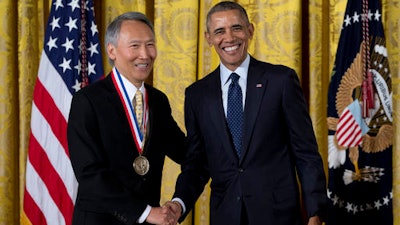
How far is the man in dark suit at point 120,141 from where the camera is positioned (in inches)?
90.4

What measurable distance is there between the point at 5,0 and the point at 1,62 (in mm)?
458

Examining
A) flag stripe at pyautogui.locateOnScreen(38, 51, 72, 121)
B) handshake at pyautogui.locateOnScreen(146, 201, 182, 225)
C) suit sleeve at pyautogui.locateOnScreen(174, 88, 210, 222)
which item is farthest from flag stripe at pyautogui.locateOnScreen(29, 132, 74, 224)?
handshake at pyautogui.locateOnScreen(146, 201, 182, 225)

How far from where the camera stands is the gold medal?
233 centimetres

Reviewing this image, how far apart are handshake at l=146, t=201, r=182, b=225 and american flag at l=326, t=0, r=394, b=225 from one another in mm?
1388

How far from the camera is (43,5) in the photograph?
433 centimetres

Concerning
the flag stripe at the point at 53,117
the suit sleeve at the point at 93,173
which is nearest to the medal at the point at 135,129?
the suit sleeve at the point at 93,173

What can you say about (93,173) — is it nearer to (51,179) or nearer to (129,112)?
(129,112)

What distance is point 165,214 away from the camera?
93.3 inches

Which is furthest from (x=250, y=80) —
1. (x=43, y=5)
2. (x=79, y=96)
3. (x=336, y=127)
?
(x=43, y=5)

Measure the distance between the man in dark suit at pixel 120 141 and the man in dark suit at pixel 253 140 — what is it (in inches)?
10.0

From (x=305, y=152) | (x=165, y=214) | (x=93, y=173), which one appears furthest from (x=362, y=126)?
(x=93, y=173)

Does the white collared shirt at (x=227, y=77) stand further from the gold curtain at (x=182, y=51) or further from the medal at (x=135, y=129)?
the gold curtain at (x=182, y=51)

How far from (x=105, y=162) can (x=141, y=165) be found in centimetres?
15

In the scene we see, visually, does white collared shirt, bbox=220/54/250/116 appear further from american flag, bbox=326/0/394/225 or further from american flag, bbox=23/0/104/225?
american flag, bbox=23/0/104/225
